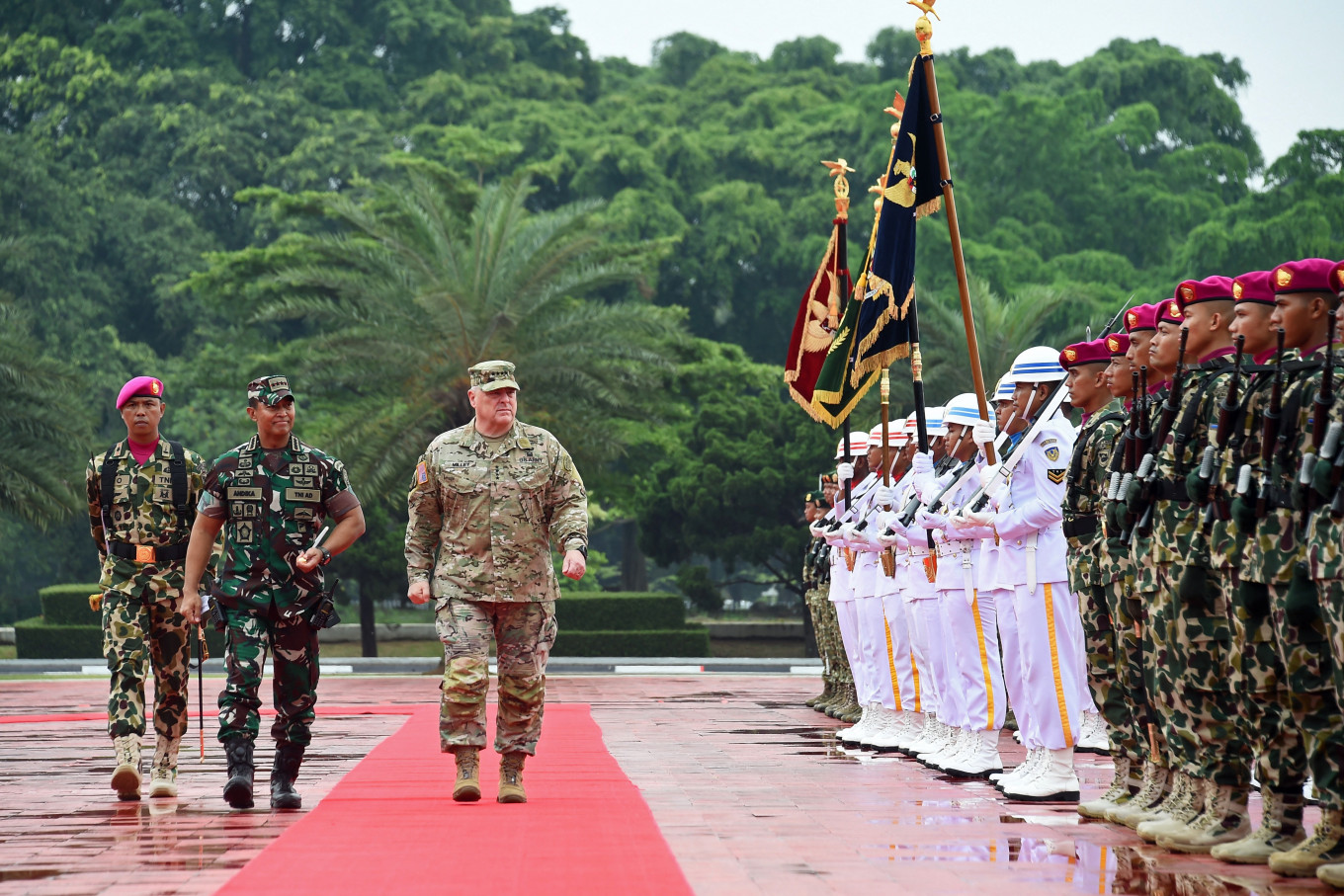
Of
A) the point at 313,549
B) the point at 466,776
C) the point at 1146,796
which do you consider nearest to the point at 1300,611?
the point at 1146,796

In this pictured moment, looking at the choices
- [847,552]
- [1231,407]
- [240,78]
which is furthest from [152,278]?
[1231,407]

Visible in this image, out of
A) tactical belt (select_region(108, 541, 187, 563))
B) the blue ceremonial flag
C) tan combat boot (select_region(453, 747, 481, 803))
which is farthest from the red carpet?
the blue ceremonial flag

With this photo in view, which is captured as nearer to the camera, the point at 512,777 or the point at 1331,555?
the point at 1331,555

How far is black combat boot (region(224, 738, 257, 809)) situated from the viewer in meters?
7.95

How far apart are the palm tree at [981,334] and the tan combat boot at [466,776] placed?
2323 cm

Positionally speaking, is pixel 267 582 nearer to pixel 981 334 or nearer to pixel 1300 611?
pixel 1300 611

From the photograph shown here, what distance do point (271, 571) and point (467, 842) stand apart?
2.06 m

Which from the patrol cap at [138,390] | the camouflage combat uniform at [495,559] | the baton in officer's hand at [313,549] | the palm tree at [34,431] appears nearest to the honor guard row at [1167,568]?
the camouflage combat uniform at [495,559]

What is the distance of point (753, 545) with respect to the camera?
3073 centimetres

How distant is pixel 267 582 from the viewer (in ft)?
26.6

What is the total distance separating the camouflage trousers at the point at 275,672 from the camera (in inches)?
316

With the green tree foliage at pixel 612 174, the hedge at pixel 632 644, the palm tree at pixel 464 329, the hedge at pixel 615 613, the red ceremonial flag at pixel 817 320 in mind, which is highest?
the green tree foliage at pixel 612 174

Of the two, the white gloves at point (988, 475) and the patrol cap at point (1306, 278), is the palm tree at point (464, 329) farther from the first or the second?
the patrol cap at point (1306, 278)

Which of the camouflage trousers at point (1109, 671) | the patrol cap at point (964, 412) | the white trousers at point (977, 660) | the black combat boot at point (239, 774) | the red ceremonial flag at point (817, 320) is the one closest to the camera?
the camouflage trousers at point (1109, 671)
